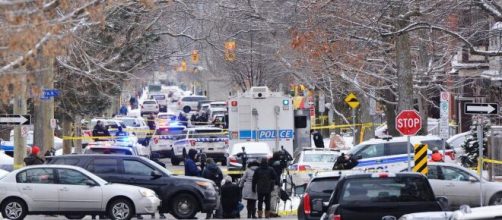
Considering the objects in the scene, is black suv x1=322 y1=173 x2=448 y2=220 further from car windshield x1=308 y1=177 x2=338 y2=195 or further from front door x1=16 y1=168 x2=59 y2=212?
front door x1=16 y1=168 x2=59 y2=212

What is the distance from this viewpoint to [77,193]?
24312 millimetres

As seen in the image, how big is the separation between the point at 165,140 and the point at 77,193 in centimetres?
2397

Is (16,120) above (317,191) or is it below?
above

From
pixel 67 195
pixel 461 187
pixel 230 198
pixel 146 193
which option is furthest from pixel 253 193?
pixel 461 187

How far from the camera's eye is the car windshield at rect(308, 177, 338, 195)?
21.4 m

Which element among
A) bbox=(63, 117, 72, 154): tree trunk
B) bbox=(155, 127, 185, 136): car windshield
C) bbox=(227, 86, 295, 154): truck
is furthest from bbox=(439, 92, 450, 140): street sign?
bbox=(63, 117, 72, 154): tree trunk

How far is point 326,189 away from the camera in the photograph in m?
21.4

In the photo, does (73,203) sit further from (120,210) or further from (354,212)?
(354,212)

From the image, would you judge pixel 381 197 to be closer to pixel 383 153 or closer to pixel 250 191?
pixel 250 191

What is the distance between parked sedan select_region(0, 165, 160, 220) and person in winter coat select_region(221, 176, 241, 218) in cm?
181

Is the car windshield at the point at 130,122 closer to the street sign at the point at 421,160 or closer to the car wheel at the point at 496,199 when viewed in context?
the street sign at the point at 421,160

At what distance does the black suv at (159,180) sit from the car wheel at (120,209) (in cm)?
154

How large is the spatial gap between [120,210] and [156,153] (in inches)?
936

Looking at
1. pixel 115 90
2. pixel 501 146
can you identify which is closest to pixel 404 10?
pixel 501 146
